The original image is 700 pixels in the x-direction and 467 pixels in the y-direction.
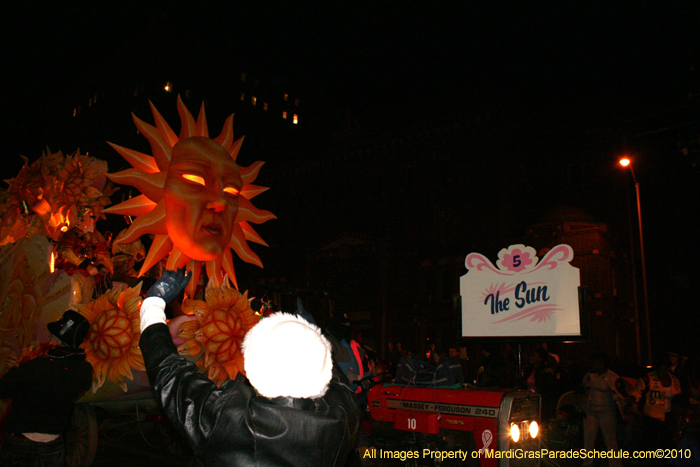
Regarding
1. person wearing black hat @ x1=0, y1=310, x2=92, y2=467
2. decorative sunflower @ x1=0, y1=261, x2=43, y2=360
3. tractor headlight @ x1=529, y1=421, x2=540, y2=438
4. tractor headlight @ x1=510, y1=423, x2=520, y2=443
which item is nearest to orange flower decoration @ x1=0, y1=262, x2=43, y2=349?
decorative sunflower @ x1=0, y1=261, x2=43, y2=360

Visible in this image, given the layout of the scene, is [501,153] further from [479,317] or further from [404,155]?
[479,317]

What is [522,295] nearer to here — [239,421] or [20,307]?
[239,421]

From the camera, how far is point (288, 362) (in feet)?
7.45

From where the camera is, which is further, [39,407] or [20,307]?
[20,307]

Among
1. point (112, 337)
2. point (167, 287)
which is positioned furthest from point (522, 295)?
point (167, 287)

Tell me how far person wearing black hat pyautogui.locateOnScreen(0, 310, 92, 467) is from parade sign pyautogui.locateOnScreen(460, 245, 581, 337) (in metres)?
6.02

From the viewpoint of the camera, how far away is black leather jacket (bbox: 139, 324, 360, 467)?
223 cm

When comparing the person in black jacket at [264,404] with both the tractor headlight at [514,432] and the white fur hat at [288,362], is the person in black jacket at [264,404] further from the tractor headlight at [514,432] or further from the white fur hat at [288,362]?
the tractor headlight at [514,432]

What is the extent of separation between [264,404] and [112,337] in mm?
4001

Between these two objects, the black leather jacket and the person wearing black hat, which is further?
the person wearing black hat

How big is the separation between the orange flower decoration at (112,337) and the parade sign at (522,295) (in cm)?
526

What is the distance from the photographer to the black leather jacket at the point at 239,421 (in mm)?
2227

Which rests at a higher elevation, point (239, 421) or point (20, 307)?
point (20, 307)

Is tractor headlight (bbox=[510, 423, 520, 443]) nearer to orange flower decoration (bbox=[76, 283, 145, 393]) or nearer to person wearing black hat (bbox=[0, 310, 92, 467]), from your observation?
orange flower decoration (bbox=[76, 283, 145, 393])
